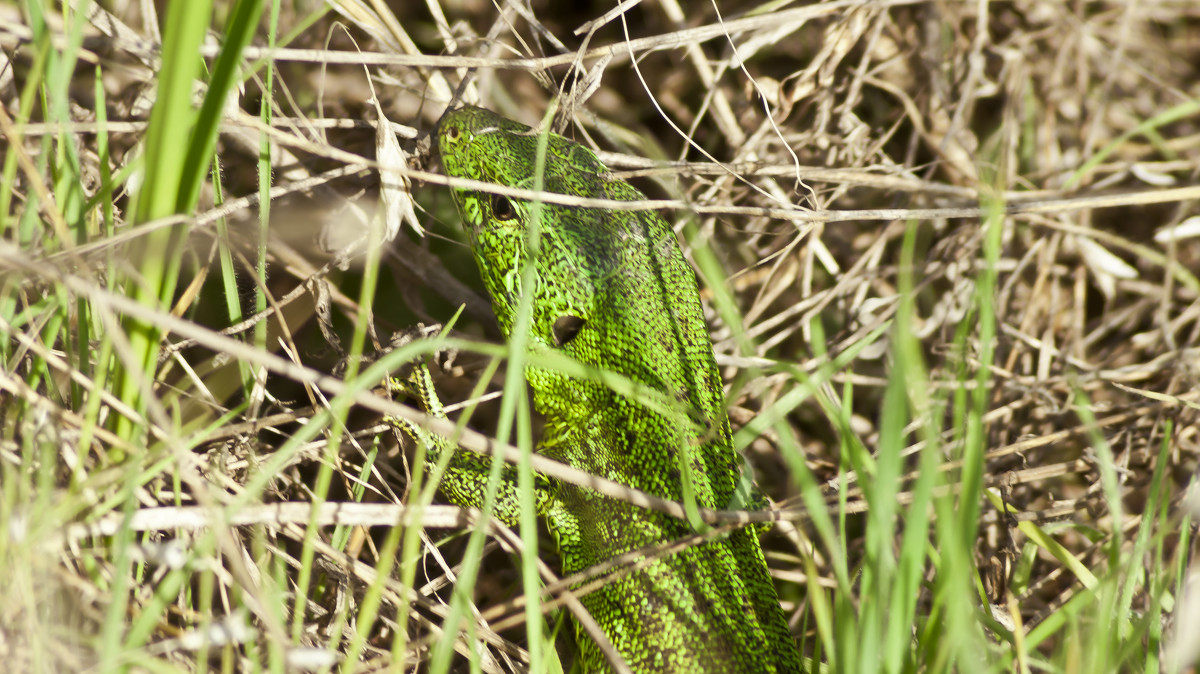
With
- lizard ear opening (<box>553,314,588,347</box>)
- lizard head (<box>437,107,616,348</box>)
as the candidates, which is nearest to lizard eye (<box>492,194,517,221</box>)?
lizard head (<box>437,107,616,348</box>)

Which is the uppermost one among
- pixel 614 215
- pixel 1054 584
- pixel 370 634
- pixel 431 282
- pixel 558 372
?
pixel 614 215

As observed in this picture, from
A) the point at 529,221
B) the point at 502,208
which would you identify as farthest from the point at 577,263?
the point at 502,208

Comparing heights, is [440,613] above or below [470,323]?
below

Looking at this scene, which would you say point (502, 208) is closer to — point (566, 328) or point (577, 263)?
point (577, 263)

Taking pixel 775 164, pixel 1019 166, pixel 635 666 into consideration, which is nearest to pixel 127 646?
pixel 635 666

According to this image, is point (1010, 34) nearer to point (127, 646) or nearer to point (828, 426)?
point (828, 426)

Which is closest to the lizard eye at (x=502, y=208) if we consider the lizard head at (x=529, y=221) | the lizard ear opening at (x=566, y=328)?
the lizard head at (x=529, y=221)
